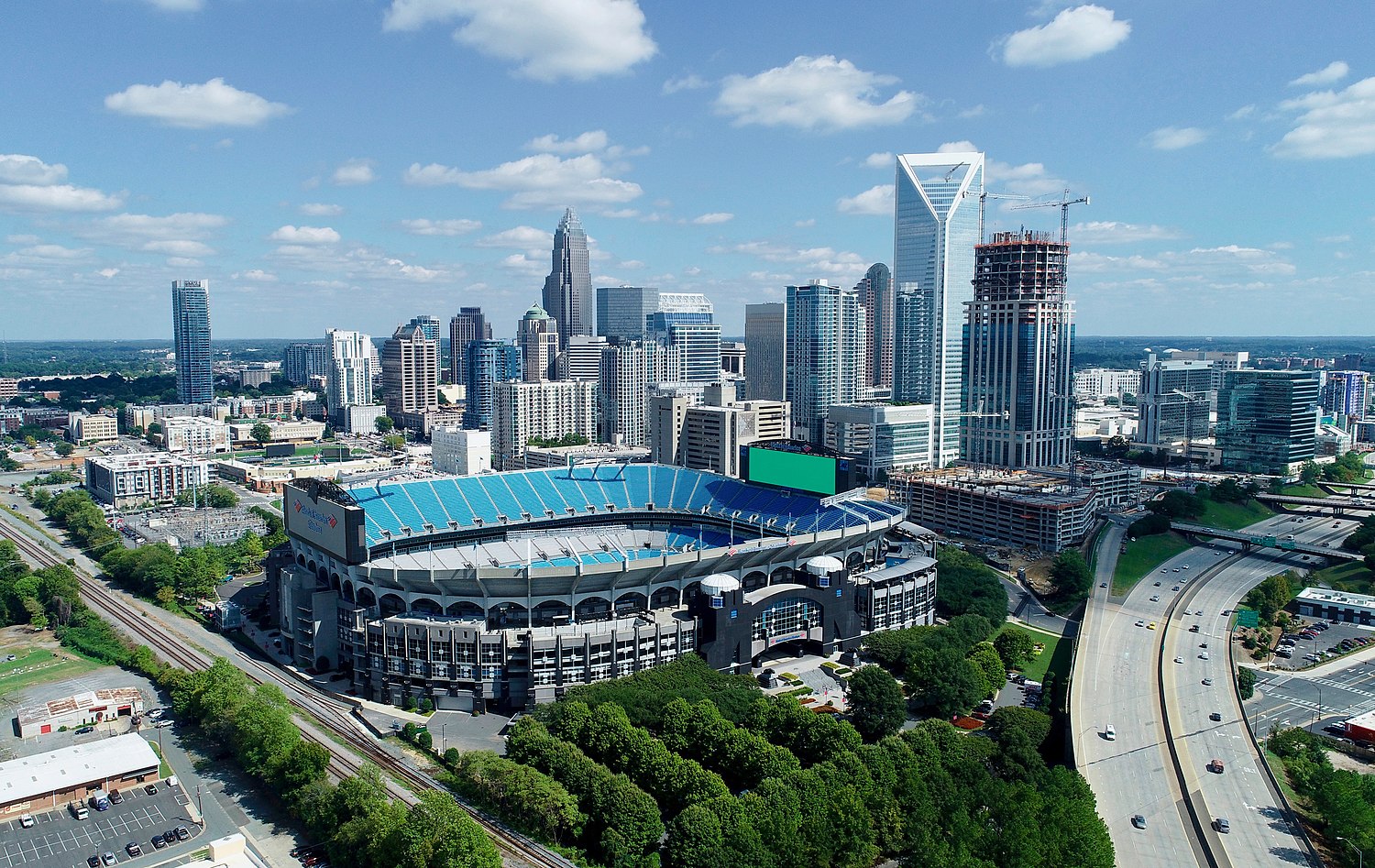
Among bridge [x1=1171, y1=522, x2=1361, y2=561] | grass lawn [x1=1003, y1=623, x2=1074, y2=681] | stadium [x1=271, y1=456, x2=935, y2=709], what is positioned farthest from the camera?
bridge [x1=1171, y1=522, x2=1361, y2=561]

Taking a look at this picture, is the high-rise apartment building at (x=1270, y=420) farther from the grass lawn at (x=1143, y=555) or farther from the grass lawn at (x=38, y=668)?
the grass lawn at (x=38, y=668)

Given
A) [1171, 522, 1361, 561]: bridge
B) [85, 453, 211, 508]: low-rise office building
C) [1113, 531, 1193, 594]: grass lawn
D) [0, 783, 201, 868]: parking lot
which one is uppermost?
[85, 453, 211, 508]: low-rise office building

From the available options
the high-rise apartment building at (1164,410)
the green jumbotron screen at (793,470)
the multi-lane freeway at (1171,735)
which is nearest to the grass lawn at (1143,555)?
the multi-lane freeway at (1171,735)

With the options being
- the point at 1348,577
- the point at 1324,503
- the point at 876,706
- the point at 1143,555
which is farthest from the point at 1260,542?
the point at 876,706

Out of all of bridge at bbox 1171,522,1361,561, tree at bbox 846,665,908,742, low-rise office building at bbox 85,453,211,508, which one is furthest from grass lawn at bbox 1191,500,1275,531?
low-rise office building at bbox 85,453,211,508

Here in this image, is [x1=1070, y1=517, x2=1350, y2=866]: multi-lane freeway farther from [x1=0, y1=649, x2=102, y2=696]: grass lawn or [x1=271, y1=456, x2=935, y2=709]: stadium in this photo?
[x1=0, y1=649, x2=102, y2=696]: grass lawn

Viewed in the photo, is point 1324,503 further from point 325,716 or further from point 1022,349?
point 325,716

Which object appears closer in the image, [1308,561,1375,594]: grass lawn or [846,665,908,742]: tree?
[846,665,908,742]: tree

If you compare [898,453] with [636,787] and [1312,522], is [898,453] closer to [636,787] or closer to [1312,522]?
[1312,522]
